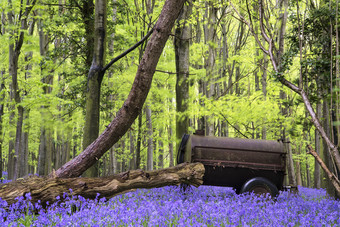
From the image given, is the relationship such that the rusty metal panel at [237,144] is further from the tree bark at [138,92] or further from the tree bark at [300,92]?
the tree bark at [300,92]

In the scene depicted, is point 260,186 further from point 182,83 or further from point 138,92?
point 182,83

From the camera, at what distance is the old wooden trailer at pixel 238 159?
8.51 m

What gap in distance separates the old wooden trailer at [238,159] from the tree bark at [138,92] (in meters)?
2.28

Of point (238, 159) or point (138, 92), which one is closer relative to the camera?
point (138, 92)

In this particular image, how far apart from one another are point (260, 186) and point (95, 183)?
4447 mm

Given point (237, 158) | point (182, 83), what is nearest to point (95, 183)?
point (237, 158)

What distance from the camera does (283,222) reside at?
489cm

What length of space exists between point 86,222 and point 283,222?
2953 millimetres

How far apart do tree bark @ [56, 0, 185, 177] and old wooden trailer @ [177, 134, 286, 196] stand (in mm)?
2278

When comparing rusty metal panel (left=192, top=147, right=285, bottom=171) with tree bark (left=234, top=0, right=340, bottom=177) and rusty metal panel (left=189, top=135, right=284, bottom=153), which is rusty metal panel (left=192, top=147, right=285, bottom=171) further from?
tree bark (left=234, top=0, right=340, bottom=177)

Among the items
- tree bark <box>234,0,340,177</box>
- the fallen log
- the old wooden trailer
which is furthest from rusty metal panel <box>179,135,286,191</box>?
tree bark <box>234,0,340,177</box>

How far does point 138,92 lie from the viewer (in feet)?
22.7

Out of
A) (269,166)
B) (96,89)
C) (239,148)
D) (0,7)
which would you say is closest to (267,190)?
(269,166)

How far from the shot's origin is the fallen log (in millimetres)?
5641
